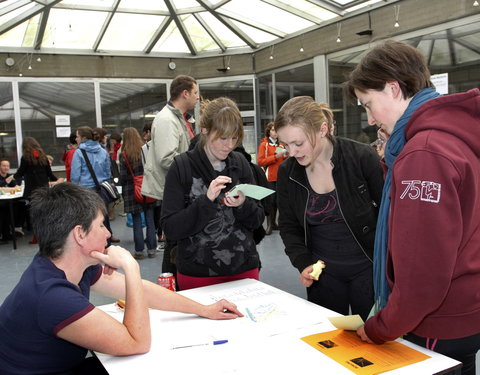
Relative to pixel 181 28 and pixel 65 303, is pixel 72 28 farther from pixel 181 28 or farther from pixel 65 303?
pixel 65 303

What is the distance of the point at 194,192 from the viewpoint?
229 centimetres

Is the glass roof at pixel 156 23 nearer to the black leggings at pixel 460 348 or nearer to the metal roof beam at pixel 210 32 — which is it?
the metal roof beam at pixel 210 32

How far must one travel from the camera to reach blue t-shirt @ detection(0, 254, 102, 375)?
146cm

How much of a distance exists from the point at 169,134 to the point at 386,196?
249 cm

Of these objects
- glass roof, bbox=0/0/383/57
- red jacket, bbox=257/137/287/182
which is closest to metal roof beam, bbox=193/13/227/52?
glass roof, bbox=0/0/383/57

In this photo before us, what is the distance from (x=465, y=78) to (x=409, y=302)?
214 inches

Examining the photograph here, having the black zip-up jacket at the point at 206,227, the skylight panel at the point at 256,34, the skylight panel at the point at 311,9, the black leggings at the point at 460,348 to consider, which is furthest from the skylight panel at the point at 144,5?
the black leggings at the point at 460,348

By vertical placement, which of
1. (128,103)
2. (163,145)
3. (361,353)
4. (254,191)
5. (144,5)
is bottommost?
(361,353)

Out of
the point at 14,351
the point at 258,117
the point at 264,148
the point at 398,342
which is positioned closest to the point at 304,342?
the point at 398,342

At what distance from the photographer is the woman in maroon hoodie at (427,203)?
1.13 m

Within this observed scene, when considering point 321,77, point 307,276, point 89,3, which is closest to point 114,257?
point 307,276

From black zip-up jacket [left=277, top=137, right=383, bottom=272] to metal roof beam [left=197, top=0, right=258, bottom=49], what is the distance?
647 cm

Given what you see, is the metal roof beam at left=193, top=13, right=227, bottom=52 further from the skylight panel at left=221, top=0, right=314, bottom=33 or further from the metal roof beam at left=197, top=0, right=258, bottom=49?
the skylight panel at left=221, top=0, right=314, bottom=33

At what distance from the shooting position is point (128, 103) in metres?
9.72
